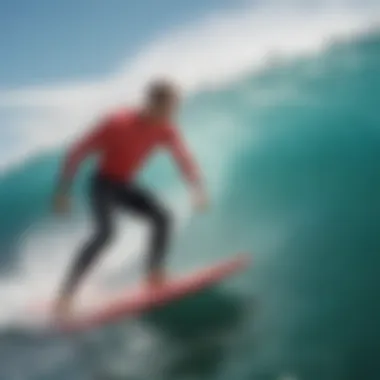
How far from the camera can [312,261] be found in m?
1.45

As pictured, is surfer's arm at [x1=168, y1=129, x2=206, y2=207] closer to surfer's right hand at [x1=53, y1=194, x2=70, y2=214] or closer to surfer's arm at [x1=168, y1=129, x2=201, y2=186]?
surfer's arm at [x1=168, y1=129, x2=201, y2=186]

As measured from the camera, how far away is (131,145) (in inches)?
57.5

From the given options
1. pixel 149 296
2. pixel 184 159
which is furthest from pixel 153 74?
pixel 149 296

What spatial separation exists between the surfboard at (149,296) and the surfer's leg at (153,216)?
0.12 feet

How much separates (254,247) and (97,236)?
10.3 inches

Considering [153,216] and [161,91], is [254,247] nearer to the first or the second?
[153,216]

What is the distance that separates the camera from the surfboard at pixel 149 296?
1.45m

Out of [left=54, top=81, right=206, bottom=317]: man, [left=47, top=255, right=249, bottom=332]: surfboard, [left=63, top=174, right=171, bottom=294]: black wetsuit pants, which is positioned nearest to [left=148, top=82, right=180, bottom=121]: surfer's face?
[left=54, top=81, right=206, bottom=317]: man

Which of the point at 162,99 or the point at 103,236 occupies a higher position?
the point at 162,99

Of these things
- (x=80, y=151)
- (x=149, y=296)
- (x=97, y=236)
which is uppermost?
(x=80, y=151)

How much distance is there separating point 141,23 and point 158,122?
196 mm

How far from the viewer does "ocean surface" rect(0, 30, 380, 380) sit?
1.43 meters

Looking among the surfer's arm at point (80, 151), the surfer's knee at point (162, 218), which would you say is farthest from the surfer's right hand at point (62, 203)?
the surfer's knee at point (162, 218)

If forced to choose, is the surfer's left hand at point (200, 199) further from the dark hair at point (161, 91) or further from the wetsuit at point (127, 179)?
the dark hair at point (161, 91)
